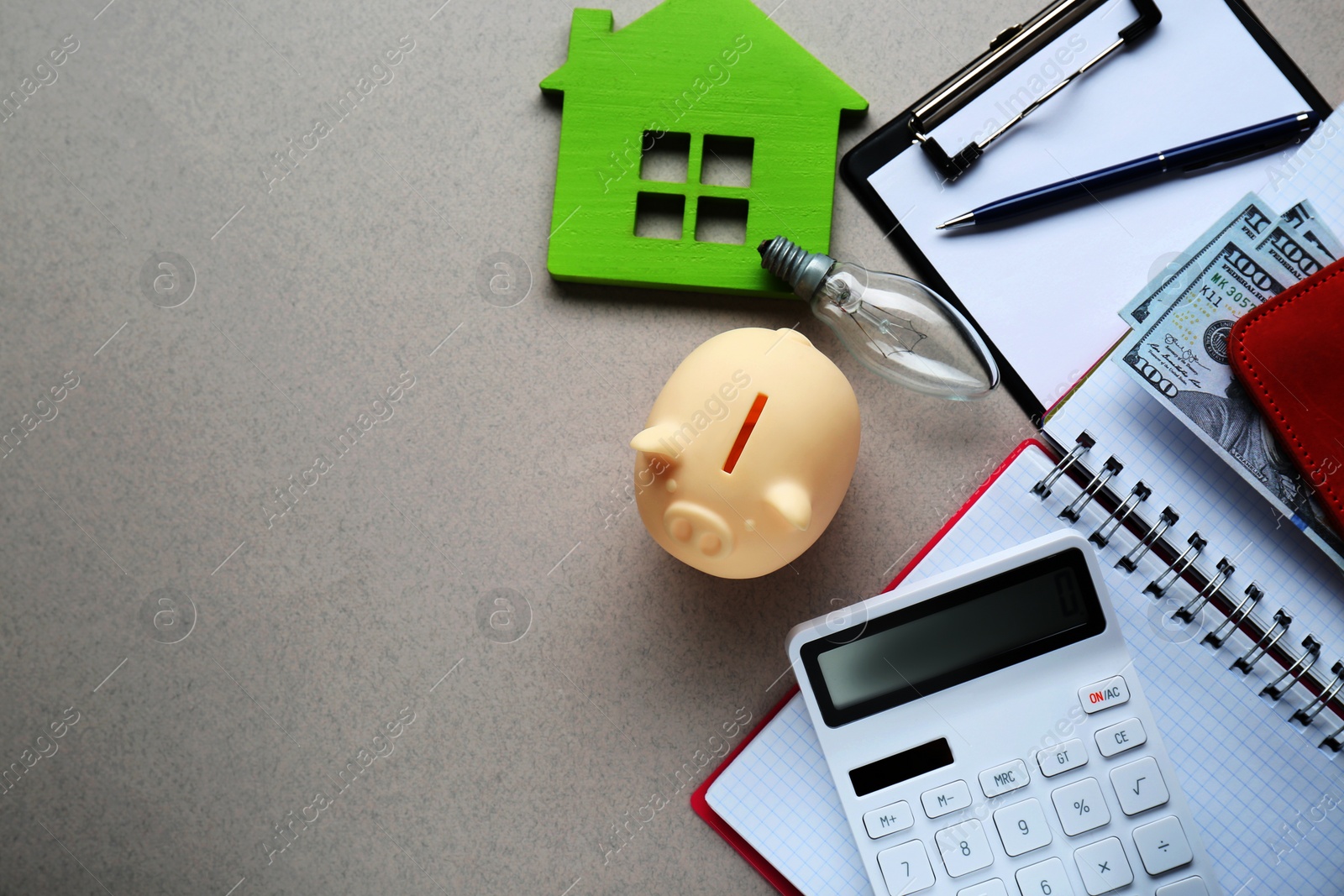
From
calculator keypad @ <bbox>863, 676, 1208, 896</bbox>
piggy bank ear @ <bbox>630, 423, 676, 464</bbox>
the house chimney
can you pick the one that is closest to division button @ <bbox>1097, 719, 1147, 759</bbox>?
calculator keypad @ <bbox>863, 676, 1208, 896</bbox>

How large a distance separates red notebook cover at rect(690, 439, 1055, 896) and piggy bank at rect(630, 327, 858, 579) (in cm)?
14

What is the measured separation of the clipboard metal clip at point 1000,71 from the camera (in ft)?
2.33

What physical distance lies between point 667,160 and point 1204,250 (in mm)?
471

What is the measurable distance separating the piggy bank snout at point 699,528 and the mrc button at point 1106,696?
33 cm

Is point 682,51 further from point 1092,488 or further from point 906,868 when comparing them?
point 906,868

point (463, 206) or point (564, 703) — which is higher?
point (463, 206)

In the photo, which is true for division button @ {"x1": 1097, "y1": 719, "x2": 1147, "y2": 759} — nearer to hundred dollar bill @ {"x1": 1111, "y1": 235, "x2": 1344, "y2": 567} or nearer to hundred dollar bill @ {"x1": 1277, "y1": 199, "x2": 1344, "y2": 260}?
hundred dollar bill @ {"x1": 1111, "y1": 235, "x2": 1344, "y2": 567}

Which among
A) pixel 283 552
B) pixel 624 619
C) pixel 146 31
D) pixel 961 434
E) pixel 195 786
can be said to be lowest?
pixel 195 786

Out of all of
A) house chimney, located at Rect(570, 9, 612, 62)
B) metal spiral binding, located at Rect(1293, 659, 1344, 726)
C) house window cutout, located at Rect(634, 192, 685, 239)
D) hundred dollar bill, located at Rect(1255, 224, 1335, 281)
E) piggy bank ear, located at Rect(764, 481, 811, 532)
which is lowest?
house window cutout, located at Rect(634, 192, 685, 239)

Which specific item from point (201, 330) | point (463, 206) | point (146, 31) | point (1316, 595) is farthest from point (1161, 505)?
point (146, 31)

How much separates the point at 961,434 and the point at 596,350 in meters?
0.34

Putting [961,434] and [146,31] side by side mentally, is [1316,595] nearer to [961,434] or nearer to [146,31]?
[961,434]

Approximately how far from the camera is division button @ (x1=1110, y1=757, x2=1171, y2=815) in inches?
24.4

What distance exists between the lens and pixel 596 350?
28.8 inches
